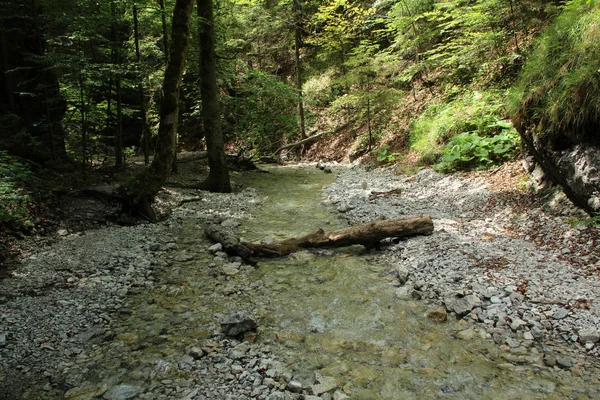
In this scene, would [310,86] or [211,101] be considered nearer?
[211,101]

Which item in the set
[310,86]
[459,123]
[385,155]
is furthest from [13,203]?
[310,86]

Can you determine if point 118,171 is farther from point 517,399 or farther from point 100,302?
point 517,399

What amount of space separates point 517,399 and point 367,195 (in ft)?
22.4

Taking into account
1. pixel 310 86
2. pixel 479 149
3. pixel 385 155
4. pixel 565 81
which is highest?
pixel 310 86

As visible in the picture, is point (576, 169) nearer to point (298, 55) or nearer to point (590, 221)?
point (590, 221)

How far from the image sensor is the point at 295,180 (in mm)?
13273

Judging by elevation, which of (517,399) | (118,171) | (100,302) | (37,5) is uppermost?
(37,5)

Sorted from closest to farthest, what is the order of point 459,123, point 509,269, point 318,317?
point 318,317, point 509,269, point 459,123

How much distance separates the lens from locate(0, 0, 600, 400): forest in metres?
3.21

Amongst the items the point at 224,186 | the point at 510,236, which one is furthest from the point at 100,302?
the point at 224,186

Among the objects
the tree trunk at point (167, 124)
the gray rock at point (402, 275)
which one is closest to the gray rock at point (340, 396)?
the gray rock at point (402, 275)

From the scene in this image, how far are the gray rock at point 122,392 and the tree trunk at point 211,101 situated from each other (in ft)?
26.2

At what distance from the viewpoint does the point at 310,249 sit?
6234 millimetres

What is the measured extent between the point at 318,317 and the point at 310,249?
212 cm
